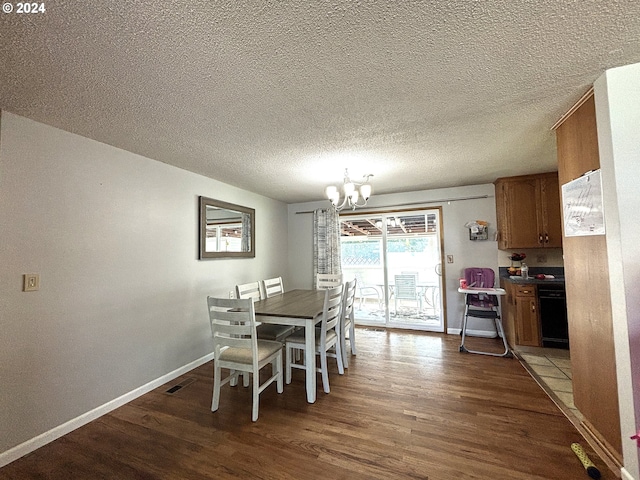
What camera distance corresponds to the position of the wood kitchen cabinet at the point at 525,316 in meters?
3.33

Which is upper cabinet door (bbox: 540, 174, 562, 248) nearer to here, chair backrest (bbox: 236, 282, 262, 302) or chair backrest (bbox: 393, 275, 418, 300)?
chair backrest (bbox: 393, 275, 418, 300)

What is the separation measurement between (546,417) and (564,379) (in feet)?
2.87

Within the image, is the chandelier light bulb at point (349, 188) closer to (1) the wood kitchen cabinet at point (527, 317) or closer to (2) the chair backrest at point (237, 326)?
(2) the chair backrest at point (237, 326)

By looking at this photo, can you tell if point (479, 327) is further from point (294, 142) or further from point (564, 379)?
point (294, 142)

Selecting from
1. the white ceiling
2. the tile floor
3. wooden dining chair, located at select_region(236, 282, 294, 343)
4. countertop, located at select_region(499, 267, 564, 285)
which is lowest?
the tile floor

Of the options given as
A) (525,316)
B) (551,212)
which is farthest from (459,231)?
(525,316)

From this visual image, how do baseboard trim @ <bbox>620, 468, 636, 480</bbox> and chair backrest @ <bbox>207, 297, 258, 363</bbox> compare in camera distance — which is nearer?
baseboard trim @ <bbox>620, 468, 636, 480</bbox>

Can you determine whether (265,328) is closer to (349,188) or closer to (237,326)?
(237,326)

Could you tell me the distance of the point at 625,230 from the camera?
144cm

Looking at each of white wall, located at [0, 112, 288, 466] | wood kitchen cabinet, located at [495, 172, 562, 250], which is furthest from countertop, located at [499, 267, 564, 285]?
white wall, located at [0, 112, 288, 466]

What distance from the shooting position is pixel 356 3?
1.06 m

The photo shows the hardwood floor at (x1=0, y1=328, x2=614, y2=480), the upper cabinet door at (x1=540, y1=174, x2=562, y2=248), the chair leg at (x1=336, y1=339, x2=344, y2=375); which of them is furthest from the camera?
the upper cabinet door at (x1=540, y1=174, x2=562, y2=248)

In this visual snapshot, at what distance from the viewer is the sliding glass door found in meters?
4.45

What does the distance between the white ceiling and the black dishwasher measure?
1.85 metres
